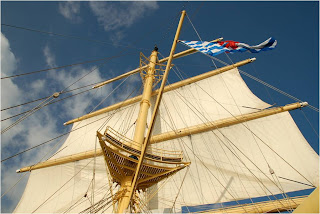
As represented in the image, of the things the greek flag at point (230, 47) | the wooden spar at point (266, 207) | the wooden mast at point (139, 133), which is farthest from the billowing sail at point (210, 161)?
the greek flag at point (230, 47)

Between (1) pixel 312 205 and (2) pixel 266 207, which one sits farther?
(2) pixel 266 207

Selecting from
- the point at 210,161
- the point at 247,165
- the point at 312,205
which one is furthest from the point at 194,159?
the point at 312,205

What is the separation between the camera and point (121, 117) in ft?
52.6

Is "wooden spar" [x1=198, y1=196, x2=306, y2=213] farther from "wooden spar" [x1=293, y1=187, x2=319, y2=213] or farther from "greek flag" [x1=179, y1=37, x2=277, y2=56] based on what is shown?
"wooden spar" [x1=293, y1=187, x2=319, y2=213]

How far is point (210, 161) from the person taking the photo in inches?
426

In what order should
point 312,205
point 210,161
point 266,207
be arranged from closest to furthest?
point 312,205, point 266,207, point 210,161

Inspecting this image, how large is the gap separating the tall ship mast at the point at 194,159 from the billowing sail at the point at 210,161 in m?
0.04

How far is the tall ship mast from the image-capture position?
7984 millimetres

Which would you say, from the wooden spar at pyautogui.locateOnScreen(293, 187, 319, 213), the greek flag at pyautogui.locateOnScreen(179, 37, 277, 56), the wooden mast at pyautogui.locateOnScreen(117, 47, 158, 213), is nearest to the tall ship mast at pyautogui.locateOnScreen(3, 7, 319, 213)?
the wooden mast at pyautogui.locateOnScreen(117, 47, 158, 213)

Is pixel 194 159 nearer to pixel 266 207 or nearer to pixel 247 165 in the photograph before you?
pixel 247 165

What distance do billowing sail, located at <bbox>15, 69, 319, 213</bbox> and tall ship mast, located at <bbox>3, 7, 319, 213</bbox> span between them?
42 mm

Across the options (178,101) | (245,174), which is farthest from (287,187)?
(178,101)

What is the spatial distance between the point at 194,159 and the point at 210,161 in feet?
2.66

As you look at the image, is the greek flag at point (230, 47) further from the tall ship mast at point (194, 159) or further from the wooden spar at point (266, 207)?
the wooden spar at point (266, 207)
